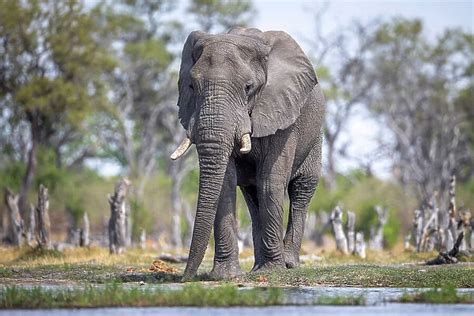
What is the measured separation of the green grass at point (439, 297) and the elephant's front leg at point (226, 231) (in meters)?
3.54

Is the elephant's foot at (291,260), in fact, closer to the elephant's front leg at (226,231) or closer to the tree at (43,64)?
the elephant's front leg at (226,231)

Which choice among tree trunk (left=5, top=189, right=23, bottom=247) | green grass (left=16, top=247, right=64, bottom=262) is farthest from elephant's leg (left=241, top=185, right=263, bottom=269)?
tree trunk (left=5, top=189, right=23, bottom=247)

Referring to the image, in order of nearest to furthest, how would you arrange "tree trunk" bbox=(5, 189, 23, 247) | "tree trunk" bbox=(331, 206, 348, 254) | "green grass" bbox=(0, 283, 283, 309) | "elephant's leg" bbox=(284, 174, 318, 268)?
1. "green grass" bbox=(0, 283, 283, 309)
2. "elephant's leg" bbox=(284, 174, 318, 268)
3. "tree trunk" bbox=(331, 206, 348, 254)
4. "tree trunk" bbox=(5, 189, 23, 247)

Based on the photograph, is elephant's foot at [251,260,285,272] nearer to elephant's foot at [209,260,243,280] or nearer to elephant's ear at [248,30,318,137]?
elephant's foot at [209,260,243,280]

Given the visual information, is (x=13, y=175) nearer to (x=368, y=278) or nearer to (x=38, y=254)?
(x=38, y=254)

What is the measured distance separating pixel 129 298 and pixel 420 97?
48928mm

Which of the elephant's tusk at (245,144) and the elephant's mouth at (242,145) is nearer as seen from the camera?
the elephant's mouth at (242,145)

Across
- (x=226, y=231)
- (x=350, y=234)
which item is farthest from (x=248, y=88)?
(x=350, y=234)

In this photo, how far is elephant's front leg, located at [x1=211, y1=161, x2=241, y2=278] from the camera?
18531mm

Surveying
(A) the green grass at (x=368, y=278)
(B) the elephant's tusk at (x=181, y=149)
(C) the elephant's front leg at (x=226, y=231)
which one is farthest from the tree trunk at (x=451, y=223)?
(B) the elephant's tusk at (x=181, y=149)

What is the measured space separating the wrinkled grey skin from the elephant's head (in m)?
0.01

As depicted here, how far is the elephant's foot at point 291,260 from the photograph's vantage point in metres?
20.5

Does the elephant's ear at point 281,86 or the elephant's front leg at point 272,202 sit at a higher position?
the elephant's ear at point 281,86

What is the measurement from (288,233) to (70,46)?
2510 cm
